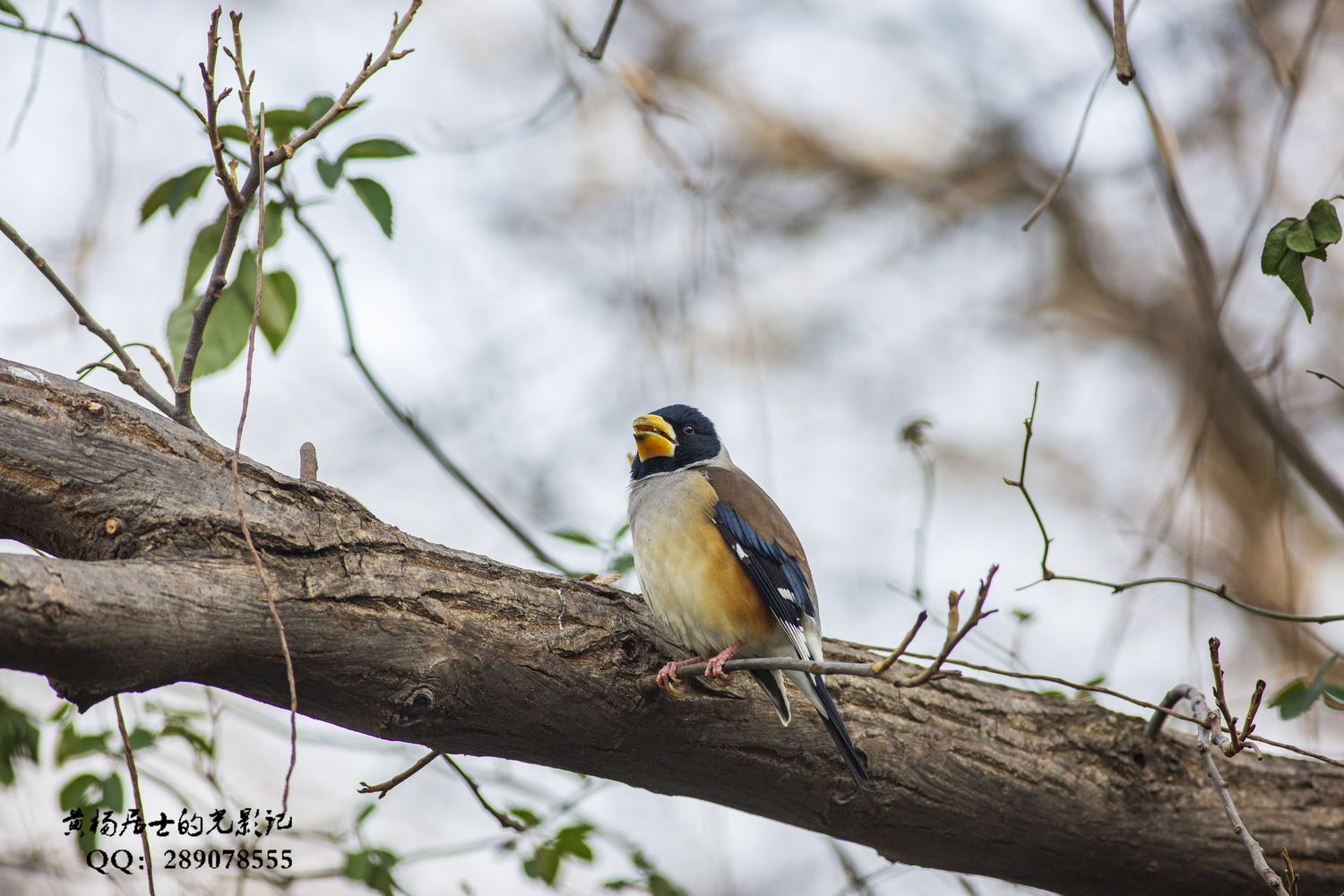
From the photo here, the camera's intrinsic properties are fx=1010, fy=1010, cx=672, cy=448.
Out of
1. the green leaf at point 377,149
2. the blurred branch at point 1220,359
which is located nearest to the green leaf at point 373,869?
the green leaf at point 377,149

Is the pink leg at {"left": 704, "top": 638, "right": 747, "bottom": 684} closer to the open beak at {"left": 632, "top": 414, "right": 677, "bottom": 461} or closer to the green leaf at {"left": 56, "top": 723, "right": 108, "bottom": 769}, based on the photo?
the open beak at {"left": 632, "top": 414, "right": 677, "bottom": 461}

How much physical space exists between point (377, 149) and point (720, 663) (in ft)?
6.40

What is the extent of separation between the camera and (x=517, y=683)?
9.55 feet

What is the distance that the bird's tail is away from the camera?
3221 mm

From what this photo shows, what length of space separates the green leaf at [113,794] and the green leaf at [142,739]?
4.5 inches

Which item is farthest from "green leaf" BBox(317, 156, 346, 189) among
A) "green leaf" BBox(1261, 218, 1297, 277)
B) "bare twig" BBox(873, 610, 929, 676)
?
"green leaf" BBox(1261, 218, 1297, 277)

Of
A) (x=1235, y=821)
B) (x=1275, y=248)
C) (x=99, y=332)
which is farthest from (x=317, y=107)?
(x=1235, y=821)

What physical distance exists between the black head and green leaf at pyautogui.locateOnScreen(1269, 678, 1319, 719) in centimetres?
257

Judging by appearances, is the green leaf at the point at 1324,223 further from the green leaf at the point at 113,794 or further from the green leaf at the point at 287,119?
the green leaf at the point at 113,794

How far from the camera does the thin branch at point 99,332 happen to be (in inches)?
106

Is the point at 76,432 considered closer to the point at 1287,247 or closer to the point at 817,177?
the point at 1287,247

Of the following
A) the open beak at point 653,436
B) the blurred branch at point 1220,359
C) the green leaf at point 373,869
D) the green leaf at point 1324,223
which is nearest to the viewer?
the green leaf at point 1324,223

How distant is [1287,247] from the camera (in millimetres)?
2383

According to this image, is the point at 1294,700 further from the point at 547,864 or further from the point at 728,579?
the point at 547,864
